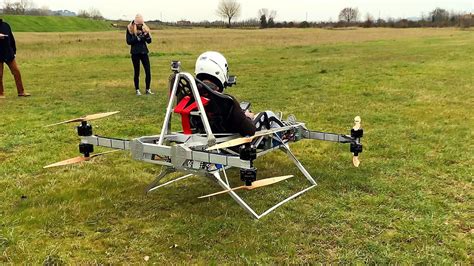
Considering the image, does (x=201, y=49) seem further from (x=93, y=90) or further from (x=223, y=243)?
(x=223, y=243)

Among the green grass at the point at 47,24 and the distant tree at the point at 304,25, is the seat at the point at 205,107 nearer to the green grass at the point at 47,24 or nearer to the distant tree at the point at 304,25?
the green grass at the point at 47,24

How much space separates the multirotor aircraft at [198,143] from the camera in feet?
15.4

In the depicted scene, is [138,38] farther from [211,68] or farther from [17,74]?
[211,68]

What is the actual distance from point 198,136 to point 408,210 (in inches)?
110

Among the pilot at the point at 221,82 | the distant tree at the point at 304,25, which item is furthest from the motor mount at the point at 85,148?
the distant tree at the point at 304,25

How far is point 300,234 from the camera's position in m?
5.18

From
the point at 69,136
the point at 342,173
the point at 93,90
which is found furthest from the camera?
the point at 93,90

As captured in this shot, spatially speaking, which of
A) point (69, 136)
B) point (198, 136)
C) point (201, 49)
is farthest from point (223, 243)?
point (201, 49)

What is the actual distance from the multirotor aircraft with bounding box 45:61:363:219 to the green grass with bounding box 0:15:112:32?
262 ft

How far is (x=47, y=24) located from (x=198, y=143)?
100684 mm

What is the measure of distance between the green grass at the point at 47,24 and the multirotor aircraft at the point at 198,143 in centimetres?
7975

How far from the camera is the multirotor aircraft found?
468cm

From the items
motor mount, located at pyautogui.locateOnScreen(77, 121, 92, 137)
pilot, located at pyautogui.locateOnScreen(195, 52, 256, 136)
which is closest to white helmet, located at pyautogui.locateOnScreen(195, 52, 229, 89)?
pilot, located at pyautogui.locateOnScreen(195, 52, 256, 136)

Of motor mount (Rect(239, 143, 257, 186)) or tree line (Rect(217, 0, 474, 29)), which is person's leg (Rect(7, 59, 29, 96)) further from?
tree line (Rect(217, 0, 474, 29))
